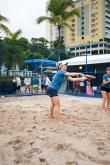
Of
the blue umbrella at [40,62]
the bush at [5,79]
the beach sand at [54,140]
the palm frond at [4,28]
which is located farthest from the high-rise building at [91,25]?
the beach sand at [54,140]

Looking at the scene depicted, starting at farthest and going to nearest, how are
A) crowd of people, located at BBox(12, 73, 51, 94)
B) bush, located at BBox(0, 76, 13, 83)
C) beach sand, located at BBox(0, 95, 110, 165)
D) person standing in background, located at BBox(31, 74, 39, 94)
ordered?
person standing in background, located at BBox(31, 74, 39, 94) → crowd of people, located at BBox(12, 73, 51, 94) → bush, located at BBox(0, 76, 13, 83) → beach sand, located at BBox(0, 95, 110, 165)

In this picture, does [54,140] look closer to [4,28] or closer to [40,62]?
[40,62]

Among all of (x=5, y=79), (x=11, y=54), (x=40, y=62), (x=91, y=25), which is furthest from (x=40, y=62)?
(x=91, y=25)

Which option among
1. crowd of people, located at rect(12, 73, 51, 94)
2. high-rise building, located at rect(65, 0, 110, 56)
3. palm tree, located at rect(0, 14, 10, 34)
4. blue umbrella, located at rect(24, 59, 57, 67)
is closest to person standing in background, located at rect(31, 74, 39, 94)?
crowd of people, located at rect(12, 73, 51, 94)

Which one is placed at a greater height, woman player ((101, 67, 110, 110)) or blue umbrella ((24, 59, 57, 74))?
blue umbrella ((24, 59, 57, 74))

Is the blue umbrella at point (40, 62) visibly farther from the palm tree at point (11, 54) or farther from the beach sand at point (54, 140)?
the beach sand at point (54, 140)

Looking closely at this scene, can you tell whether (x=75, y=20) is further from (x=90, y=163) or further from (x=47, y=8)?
(x=90, y=163)

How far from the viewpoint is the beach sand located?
563 centimetres

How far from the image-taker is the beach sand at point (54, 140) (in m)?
5.63

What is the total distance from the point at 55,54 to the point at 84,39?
102041 mm

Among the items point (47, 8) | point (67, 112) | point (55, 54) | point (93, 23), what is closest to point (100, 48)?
point (93, 23)

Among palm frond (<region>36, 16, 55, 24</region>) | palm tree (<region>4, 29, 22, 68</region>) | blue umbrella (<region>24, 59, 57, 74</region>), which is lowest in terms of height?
blue umbrella (<region>24, 59, 57, 74</region>)

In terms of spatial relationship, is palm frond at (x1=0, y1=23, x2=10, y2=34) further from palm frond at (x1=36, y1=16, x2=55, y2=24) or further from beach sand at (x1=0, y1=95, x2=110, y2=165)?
beach sand at (x1=0, y1=95, x2=110, y2=165)

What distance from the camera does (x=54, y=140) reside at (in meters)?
6.64
